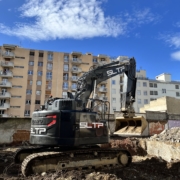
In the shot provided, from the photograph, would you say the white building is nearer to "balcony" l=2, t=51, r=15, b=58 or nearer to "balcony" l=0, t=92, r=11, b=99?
"balcony" l=2, t=51, r=15, b=58

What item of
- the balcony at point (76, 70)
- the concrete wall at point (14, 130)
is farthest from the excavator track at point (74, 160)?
the balcony at point (76, 70)

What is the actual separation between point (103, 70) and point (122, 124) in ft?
13.2

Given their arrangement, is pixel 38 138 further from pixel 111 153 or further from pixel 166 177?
pixel 166 177

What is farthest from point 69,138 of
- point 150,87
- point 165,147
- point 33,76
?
point 150,87

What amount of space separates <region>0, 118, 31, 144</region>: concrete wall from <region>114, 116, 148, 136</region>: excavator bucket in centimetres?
780

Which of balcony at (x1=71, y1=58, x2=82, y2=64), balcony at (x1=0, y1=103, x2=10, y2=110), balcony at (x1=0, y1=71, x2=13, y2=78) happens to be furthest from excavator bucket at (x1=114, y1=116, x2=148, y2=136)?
balcony at (x1=71, y1=58, x2=82, y2=64)

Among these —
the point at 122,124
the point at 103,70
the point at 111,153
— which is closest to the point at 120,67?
the point at 103,70

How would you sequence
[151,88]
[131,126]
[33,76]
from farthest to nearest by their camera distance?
[151,88], [33,76], [131,126]

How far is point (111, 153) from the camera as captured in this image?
7738 mm

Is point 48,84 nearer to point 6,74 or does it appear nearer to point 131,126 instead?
point 6,74

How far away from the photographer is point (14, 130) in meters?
15.8

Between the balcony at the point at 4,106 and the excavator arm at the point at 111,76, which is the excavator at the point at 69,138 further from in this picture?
the balcony at the point at 4,106

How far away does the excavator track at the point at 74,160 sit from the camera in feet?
21.2

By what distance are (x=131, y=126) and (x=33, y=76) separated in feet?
135
